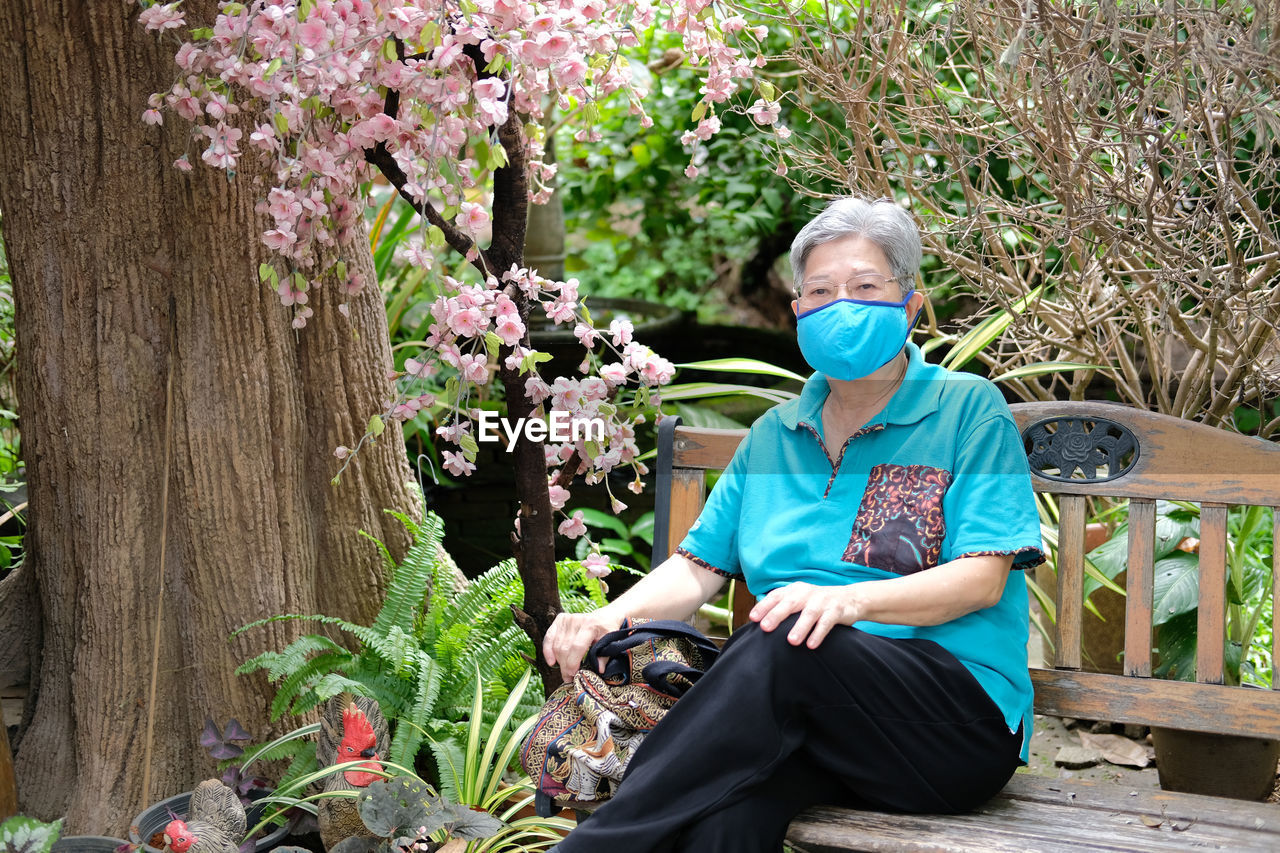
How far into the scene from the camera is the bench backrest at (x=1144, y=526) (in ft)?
6.81

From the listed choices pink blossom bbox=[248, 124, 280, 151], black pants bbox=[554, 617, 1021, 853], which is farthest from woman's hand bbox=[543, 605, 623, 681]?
pink blossom bbox=[248, 124, 280, 151]

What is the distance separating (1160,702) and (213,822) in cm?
184

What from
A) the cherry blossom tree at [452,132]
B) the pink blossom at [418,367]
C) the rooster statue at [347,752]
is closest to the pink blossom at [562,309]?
the cherry blossom tree at [452,132]

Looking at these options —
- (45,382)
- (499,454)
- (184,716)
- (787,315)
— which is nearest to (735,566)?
(184,716)

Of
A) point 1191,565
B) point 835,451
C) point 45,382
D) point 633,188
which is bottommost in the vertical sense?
point 1191,565

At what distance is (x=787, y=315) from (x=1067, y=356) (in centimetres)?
360

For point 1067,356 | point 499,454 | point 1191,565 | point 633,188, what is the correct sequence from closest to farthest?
point 1191,565 < point 1067,356 < point 499,454 < point 633,188

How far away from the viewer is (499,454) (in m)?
4.88

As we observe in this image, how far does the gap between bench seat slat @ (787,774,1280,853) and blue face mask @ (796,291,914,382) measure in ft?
2.55

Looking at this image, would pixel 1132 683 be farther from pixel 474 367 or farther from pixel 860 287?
pixel 474 367

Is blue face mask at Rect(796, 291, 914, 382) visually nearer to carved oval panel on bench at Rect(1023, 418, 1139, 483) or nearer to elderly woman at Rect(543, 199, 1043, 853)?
elderly woman at Rect(543, 199, 1043, 853)

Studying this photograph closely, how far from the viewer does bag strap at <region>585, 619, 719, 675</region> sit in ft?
6.64

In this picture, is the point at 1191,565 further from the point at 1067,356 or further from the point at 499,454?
the point at 499,454

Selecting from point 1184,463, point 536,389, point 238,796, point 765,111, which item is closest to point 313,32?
point 536,389
